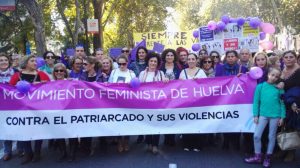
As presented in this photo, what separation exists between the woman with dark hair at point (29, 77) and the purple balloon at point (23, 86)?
218mm

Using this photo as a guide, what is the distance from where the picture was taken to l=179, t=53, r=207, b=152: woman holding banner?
722cm

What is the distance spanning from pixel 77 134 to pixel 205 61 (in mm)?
2730

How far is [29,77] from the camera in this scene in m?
7.03

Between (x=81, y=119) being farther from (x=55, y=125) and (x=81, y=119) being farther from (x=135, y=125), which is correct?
(x=135, y=125)

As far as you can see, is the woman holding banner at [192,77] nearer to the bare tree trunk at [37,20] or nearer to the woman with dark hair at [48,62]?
the woman with dark hair at [48,62]

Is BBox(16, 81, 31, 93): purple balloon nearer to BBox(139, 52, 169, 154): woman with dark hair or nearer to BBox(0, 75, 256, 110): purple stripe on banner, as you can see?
BBox(0, 75, 256, 110): purple stripe on banner

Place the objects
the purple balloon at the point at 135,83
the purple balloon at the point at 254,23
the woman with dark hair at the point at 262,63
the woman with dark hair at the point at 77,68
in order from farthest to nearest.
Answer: the purple balloon at the point at 254,23 < the woman with dark hair at the point at 77,68 < the purple balloon at the point at 135,83 < the woman with dark hair at the point at 262,63

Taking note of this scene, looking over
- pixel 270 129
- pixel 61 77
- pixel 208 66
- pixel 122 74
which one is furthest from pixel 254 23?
pixel 61 77

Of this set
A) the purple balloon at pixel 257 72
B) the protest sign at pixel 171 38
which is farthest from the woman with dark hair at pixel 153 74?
the protest sign at pixel 171 38

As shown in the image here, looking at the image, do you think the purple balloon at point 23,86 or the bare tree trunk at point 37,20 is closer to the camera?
the purple balloon at point 23,86

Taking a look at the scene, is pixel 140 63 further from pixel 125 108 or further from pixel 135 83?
pixel 125 108

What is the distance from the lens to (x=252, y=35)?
10859 millimetres

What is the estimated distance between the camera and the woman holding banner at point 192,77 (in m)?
7.22

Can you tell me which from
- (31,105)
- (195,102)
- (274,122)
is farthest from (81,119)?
(274,122)
